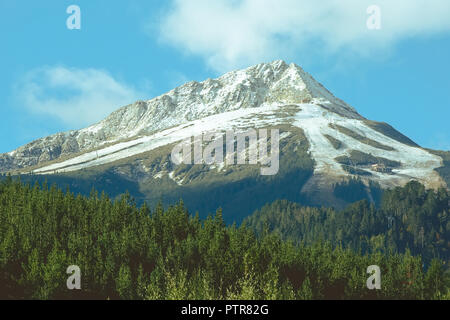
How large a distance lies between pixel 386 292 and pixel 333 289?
11.3 metres

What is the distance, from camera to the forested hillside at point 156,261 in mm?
109500

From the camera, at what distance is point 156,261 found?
419ft

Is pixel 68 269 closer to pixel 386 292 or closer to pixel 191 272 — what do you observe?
pixel 191 272

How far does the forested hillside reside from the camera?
4311 inches

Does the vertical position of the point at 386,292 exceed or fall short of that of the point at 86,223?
it falls short
